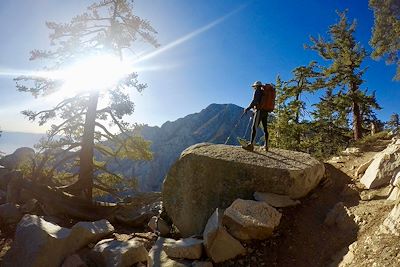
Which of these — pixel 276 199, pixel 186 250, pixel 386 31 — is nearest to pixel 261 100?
pixel 276 199

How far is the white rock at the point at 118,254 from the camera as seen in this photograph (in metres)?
→ 8.30

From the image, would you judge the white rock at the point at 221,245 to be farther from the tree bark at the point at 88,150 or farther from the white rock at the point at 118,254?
the tree bark at the point at 88,150

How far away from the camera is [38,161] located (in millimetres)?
16672

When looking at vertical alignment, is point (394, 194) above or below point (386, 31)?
below

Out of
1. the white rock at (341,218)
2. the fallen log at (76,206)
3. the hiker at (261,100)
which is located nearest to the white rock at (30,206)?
the fallen log at (76,206)

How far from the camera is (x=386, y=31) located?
69.4ft

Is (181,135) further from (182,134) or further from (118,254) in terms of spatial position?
(118,254)

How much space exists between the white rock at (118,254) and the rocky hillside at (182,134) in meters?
96.4

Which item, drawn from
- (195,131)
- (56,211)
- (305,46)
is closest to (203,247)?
(56,211)

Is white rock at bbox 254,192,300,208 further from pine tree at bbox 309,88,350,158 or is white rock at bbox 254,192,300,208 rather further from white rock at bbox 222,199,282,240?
pine tree at bbox 309,88,350,158

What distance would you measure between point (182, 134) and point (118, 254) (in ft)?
382

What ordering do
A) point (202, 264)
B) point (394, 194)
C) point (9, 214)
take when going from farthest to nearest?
point (9, 214) → point (394, 194) → point (202, 264)

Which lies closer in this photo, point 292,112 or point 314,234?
point 314,234

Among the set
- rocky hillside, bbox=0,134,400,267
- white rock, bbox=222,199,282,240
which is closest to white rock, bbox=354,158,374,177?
rocky hillside, bbox=0,134,400,267
